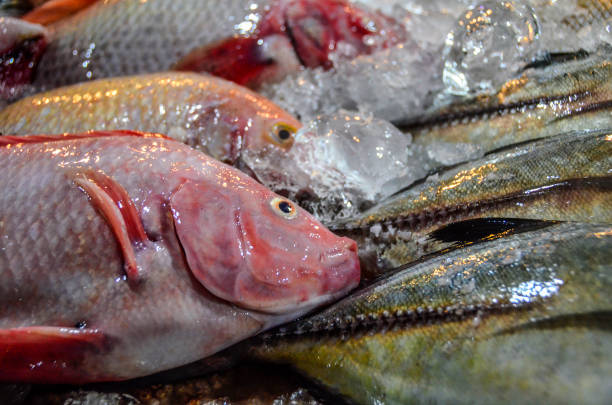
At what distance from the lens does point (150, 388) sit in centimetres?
137

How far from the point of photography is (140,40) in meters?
2.49

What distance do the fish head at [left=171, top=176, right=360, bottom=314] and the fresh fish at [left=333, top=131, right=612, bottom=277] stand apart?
0.83ft

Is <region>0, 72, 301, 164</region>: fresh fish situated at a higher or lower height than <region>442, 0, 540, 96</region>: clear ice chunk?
lower

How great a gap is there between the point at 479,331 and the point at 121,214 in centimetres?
91

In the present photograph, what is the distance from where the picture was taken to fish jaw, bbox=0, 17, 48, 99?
2.41 m

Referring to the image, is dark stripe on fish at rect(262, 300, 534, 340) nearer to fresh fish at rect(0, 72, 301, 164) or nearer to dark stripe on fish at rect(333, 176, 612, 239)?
dark stripe on fish at rect(333, 176, 612, 239)

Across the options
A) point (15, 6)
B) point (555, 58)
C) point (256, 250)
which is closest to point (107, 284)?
point (256, 250)

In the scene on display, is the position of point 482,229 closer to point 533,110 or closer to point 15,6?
point 533,110

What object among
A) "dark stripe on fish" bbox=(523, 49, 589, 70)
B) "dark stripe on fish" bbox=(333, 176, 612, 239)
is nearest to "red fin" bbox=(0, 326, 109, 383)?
"dark stripe on fish" bbox=(333, 176, 612, 239)

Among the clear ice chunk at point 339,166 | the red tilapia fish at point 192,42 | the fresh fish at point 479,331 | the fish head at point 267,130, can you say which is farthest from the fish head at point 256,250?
the red tilapia fish at point 192,42

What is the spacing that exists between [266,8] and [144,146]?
134cm

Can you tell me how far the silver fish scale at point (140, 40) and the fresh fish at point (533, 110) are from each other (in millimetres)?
1123

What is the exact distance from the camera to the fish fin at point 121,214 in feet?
4.07

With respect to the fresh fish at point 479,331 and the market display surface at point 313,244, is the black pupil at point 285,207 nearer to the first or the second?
the market display surface at point 313,244
